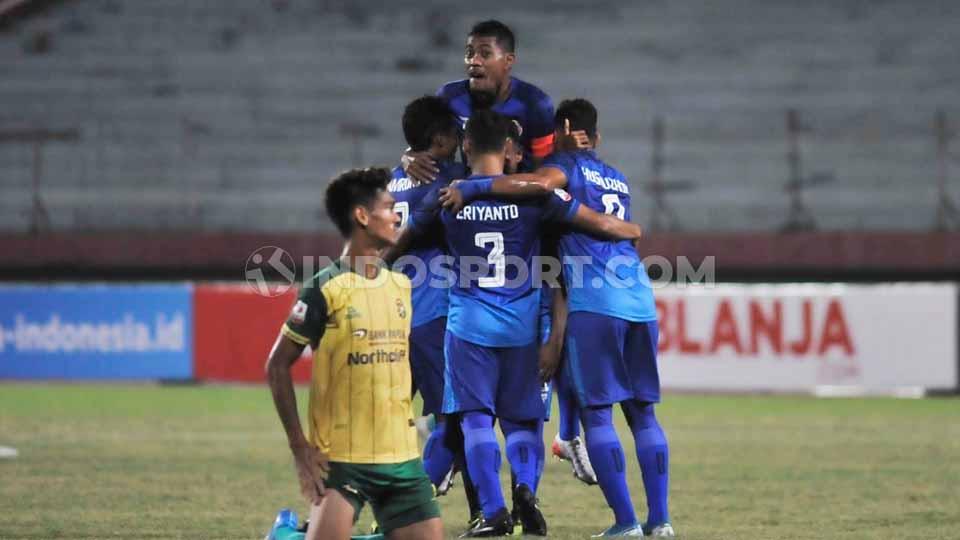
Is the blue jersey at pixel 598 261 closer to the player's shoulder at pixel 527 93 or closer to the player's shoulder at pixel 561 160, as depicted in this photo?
the player's shoulder at pixel 561 160

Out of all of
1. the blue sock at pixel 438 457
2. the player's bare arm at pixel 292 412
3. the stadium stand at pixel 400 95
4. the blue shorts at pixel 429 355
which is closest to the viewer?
the player's bare arm at pixel 292 412

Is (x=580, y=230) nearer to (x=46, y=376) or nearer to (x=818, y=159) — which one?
(x=46, y=376)

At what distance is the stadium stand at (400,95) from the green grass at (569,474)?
519 cm

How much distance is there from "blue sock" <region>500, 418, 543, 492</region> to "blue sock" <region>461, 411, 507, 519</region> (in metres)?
0.13

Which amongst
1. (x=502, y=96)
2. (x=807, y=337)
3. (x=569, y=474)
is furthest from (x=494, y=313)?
(x=807, y=337)

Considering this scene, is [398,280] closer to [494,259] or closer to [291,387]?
[291,387]

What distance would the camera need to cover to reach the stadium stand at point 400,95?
20891mm

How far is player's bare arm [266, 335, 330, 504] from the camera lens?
205 inches

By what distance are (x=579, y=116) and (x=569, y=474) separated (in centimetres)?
373

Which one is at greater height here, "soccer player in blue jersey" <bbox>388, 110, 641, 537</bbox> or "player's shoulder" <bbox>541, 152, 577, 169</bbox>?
"player's shoulder" <bbox>541, 152, 577, 169</bbox>

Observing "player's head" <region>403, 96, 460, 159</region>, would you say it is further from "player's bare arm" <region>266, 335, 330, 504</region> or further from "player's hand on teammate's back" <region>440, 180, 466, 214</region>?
"player's bare arm" <region>266, 335, 330, 504</region>

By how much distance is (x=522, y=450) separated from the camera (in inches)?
285

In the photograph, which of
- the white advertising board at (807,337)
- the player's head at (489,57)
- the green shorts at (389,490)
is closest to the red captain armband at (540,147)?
the player's head at (489,57)

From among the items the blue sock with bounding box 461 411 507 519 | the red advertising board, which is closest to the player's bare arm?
the blue sock with bounding box 461 411 507 519
